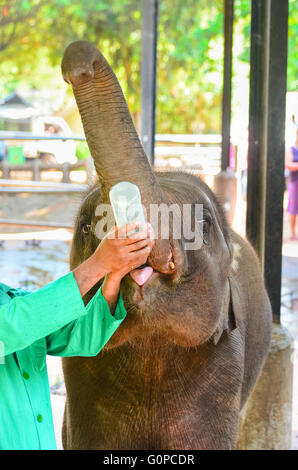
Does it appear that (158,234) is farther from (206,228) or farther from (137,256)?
(206,228)

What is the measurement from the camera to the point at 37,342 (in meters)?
2.31

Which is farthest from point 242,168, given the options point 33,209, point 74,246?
point 74,246

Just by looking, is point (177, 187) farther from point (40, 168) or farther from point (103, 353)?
point (40, 168)

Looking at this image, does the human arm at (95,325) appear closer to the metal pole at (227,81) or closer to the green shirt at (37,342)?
the green shirt at (37,342)

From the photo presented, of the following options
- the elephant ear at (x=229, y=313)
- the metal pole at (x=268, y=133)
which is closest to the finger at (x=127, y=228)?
the elephant ear at (x=229, y=313)

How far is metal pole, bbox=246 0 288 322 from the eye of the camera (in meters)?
4.38

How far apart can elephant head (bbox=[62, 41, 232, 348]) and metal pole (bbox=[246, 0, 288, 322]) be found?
1.36 m

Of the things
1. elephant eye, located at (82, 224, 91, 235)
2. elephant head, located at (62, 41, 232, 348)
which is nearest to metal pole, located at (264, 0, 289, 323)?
elephant head, located at (62, 41, 232, 348)

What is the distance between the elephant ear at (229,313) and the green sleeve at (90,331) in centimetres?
78

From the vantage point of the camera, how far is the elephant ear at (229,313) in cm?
294

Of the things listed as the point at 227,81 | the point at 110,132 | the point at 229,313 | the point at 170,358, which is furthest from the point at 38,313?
the point at 227,81

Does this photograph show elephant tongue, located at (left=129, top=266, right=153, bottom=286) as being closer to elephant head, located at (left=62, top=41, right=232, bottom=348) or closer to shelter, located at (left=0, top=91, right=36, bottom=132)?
elephant head, located at (left=62, top=41, right=232, bottom=348)

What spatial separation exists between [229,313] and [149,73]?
4.02 metres
